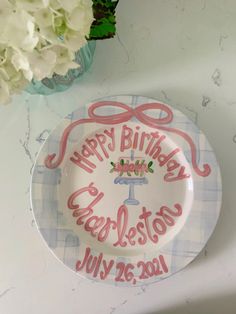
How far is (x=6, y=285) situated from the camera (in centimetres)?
101

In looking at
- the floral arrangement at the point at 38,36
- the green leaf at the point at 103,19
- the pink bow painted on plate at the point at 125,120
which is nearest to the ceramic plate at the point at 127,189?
the pink bow painted on plate at the point at 125,120

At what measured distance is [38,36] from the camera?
0.71 metres

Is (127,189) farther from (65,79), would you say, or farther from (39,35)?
(39,35)

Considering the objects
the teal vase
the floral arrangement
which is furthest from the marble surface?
the floral arrangement

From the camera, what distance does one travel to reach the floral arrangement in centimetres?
69

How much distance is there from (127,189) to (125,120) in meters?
0.13

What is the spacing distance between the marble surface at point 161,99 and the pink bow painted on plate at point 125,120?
59 mm

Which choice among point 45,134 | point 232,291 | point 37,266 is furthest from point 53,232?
point 232,291

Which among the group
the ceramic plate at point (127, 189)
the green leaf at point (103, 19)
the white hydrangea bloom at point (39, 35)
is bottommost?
the ceramic plate at point (127, 189)

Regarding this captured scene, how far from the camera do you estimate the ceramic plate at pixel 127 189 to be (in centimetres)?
97

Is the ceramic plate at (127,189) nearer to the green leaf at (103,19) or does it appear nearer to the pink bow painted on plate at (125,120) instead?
the pink bow painted on plate at (125,120)

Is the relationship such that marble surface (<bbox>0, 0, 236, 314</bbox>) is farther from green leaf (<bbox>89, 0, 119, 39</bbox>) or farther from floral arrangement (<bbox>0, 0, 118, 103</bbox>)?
floral arrangement (<bbox>0, 0, 118, 103</bbox>)

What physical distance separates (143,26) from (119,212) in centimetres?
38

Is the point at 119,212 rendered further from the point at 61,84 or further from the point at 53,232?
the point at 61,84
